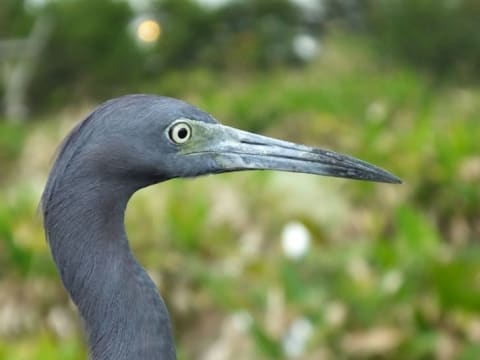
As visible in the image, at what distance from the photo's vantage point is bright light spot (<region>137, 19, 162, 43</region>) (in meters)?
18.9

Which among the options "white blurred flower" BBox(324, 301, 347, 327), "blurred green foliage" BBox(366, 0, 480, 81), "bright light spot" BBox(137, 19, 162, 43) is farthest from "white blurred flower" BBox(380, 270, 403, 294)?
"bright light spot" BBox(137, 19, 162, 43)

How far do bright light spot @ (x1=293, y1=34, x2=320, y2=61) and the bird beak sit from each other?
15.3 metres

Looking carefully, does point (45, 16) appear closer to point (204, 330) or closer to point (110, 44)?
point (110, 44)

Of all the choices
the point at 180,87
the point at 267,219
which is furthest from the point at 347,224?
the point at 180,87

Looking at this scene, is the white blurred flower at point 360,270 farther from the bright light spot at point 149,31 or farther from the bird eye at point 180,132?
the bright light spot at point 149,31

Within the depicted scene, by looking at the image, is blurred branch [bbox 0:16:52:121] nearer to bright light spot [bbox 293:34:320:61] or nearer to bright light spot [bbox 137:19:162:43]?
bright light spot [bbox 137:19:162:43]

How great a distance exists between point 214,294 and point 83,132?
3526 mm

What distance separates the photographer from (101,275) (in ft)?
8.30

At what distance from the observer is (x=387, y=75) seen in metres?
14.9

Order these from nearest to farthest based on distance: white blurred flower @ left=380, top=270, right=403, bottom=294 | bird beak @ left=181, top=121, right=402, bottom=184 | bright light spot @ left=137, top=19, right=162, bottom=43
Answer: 1. bird beak @ left=181, top=121, right=402, bottom=184
2. white blurred flower @ left=380, top=270, right=403, bottom=294
3. bright light spot @ left=137, top=19, right=162, bottom=43

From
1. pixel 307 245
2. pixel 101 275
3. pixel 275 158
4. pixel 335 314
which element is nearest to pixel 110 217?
pixel 101 275

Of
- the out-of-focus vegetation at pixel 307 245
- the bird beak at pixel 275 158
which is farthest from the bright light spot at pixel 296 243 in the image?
the bird beak at pixel 275 158

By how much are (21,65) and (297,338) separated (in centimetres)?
1391

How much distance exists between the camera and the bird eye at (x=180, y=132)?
261 centimetres
